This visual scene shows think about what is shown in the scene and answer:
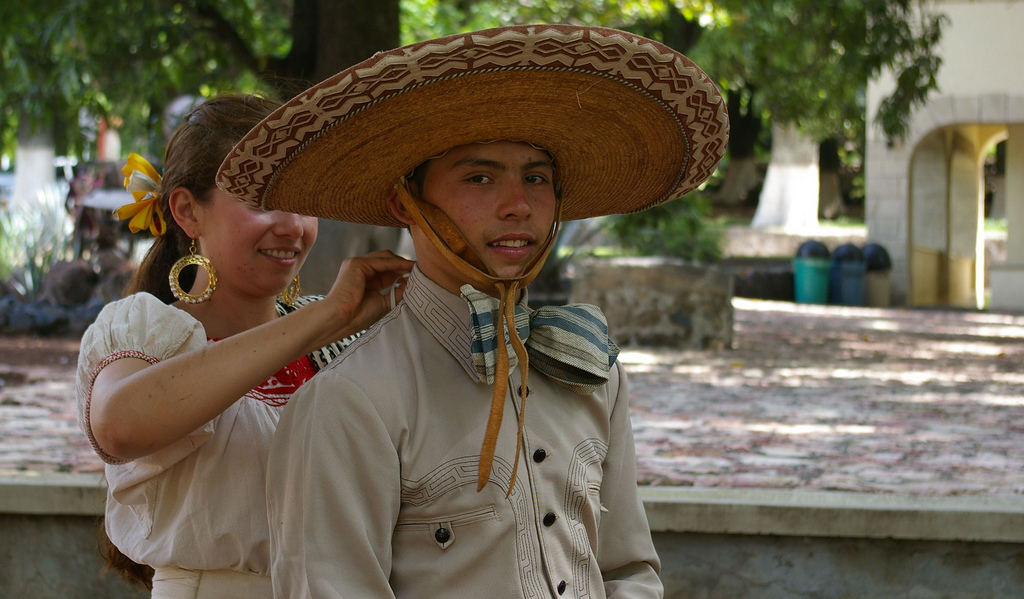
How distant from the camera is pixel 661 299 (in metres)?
10.7

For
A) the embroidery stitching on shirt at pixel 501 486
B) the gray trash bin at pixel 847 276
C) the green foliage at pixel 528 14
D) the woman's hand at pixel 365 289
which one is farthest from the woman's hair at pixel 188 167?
the gray trash bin at pixel 847 276

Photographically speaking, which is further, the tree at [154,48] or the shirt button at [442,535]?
the tree at [154,48]

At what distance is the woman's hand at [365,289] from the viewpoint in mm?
2234

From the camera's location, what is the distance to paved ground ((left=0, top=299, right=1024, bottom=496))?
5305 millimetres

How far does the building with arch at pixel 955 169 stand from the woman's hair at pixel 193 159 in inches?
536

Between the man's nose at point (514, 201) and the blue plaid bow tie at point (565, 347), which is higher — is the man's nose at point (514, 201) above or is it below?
above

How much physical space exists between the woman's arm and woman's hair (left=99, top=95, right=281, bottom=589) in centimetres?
55

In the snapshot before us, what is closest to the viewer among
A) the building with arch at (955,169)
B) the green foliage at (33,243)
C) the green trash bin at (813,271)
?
the green foliage at (33,243)

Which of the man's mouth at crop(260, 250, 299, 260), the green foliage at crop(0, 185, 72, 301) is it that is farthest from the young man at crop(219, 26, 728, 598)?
the green foliage at crop(0, 185, 72, 301)

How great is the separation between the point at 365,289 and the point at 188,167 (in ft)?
2.03

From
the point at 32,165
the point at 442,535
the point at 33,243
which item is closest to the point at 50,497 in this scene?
the point at 442,535

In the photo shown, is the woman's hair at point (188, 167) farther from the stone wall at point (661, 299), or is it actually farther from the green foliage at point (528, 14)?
the green foliage at point (528, 14)

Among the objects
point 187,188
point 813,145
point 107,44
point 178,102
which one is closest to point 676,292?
point 107,44

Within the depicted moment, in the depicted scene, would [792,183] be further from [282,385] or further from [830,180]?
[282,385]
